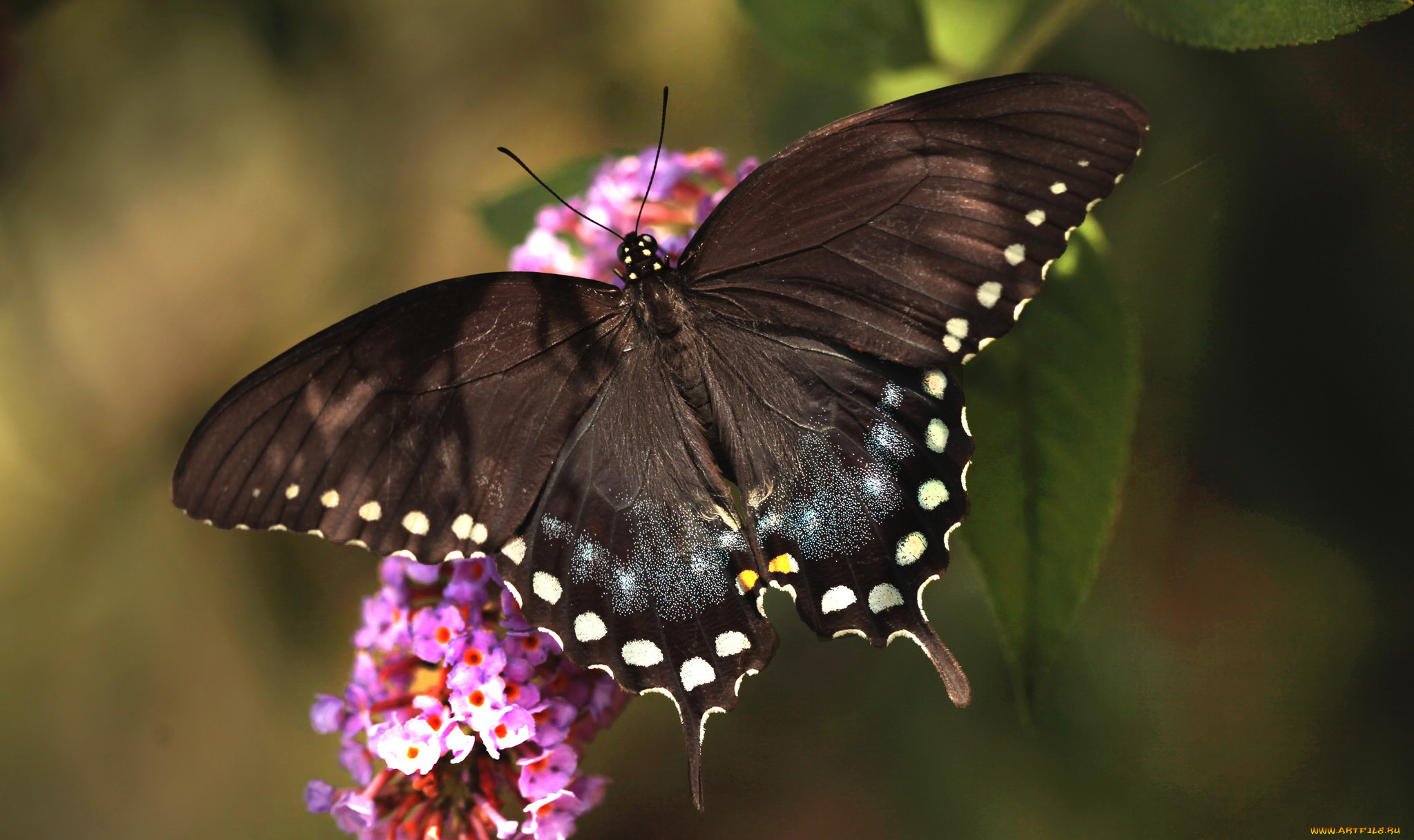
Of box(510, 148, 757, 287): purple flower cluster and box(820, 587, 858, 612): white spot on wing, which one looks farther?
box(510, 148, 757, 287): purple flower cluster

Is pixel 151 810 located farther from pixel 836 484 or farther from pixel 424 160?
pixel 836 484

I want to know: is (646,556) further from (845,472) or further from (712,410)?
(845,472)

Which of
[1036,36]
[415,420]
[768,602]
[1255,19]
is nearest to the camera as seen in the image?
[1255,19]

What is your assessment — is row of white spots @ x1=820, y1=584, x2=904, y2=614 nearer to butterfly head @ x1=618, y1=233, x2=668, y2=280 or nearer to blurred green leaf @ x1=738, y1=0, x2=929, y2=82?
butterfly head @ x1=618, y1=233, x2=668, y2=280

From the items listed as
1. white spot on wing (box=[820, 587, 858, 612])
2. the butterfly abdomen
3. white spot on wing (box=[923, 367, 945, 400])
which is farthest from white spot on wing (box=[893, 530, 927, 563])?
the butterfly abdomen

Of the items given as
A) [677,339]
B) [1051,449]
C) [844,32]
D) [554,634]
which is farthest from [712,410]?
[844,32]

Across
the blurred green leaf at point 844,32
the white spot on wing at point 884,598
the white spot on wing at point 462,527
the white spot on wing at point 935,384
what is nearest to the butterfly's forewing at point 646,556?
the white spot on wing at point 462,527
